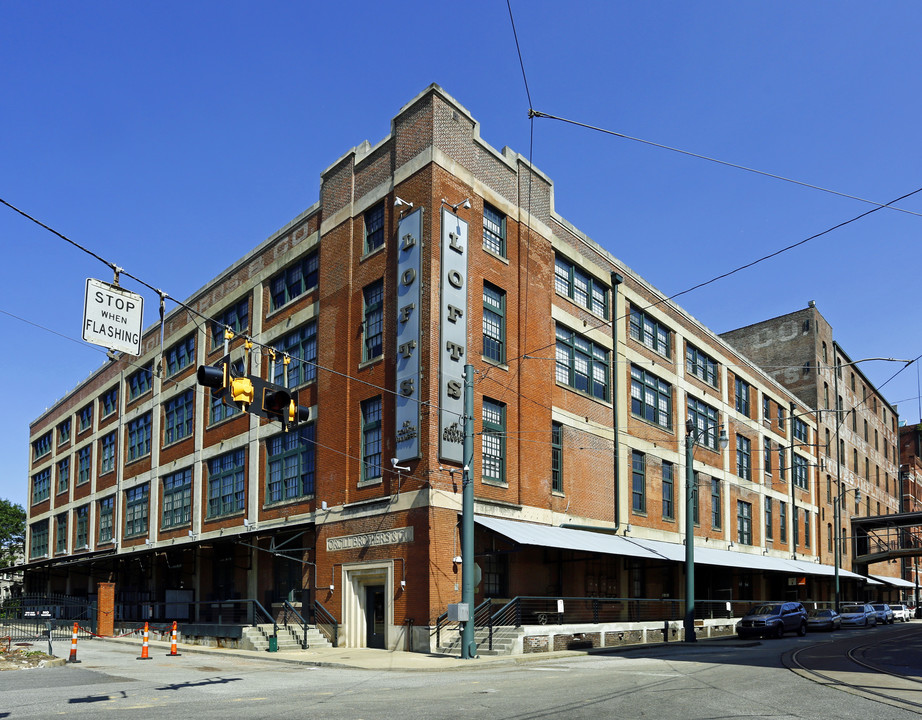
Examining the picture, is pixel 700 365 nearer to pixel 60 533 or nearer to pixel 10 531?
pixel 60 533

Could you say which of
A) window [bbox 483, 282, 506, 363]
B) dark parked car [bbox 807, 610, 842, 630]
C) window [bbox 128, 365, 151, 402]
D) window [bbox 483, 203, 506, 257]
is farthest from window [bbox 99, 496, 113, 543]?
dark parked car [bbox 807, 610, 842, 630]

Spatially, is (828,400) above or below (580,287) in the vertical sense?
below

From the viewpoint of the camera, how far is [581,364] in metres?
36.0

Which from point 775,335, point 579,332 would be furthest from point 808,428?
point 579,332

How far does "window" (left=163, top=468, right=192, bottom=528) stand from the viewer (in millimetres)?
42781

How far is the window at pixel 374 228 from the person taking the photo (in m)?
31.7

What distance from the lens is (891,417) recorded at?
93250 mm

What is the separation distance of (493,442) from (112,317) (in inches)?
639

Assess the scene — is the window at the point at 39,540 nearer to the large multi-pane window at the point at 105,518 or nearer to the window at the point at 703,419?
the large multi-pane window at the point at 105,518

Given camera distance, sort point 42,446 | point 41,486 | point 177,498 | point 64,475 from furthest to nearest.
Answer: point 42,446, point 41,486, point 64,475, point 177,498

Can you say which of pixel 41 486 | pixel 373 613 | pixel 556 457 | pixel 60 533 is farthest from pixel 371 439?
pixel 41 486

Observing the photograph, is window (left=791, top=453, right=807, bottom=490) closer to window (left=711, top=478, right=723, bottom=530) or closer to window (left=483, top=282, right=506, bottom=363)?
window (left=711, top=478, right=723, bottom=530)

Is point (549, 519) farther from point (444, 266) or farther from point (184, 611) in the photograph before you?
point (184, 611)

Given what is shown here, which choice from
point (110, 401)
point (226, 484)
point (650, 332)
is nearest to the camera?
point (226, 484)
